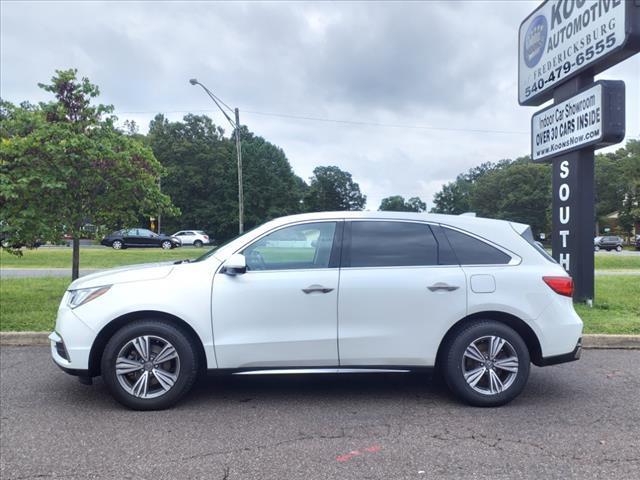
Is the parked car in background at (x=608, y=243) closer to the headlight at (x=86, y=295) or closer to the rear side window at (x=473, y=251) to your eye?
the rear side window at (x=473, y=251)

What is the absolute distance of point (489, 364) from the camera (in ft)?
14.2

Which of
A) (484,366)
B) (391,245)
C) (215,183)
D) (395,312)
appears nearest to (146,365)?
(395,312)

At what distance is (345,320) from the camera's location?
169 inches

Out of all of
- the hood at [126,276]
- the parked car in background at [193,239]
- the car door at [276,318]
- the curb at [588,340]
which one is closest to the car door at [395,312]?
the car door at [276,318]

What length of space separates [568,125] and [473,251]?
602 centimetres

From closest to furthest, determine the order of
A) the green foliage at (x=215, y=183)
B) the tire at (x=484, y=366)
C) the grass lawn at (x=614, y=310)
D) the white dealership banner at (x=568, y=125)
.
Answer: the tire at (x=484, y=366), the grass lawn at (x=614, y=310), the white dealership banner at (x=568, y=125), the green foliage at (x=215, y=183)

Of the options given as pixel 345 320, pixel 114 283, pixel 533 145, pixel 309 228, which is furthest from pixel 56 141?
pixel 533 145

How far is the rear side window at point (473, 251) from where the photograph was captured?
449 cm

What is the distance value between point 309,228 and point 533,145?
303 inches

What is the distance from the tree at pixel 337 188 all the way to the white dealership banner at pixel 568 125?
8469 cm

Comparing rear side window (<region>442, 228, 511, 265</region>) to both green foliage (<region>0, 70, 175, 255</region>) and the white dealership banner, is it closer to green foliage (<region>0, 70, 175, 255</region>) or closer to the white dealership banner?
the white dealership banner

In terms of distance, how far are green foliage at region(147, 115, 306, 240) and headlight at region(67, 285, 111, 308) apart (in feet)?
188

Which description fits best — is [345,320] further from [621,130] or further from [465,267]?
[621,130]

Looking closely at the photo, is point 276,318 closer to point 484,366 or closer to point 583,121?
point 484,366
